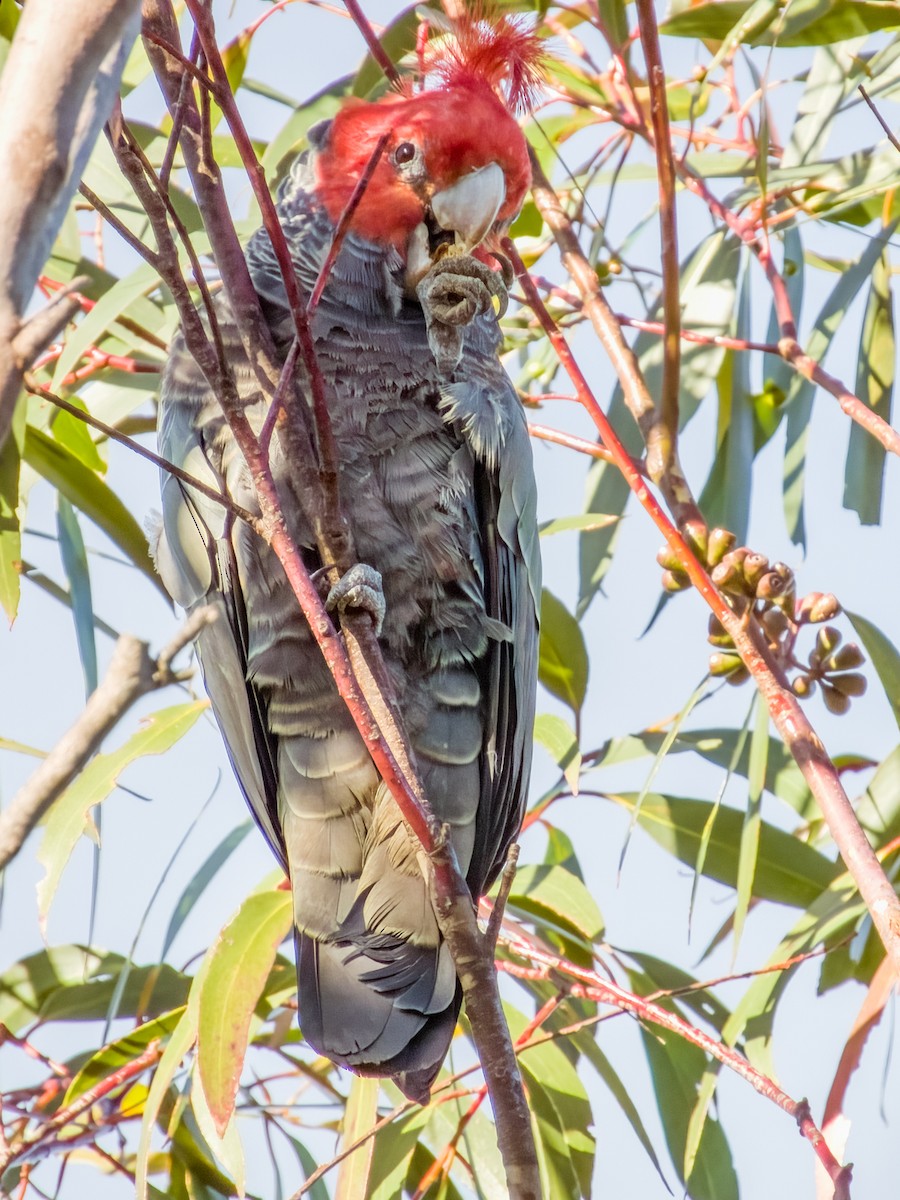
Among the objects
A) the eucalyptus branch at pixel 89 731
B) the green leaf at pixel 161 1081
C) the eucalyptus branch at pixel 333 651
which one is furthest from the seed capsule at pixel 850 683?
the eucalyptus branch at pixel 89 731

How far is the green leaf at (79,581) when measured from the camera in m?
1.74

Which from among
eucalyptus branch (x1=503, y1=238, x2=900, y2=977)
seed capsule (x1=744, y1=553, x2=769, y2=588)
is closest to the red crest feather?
eucalyptus branch (x1=503, y1=238, x2=900, y2=977)

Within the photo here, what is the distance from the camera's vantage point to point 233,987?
1.74m

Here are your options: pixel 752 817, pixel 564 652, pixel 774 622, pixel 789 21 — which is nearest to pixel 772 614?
pixel 774 622

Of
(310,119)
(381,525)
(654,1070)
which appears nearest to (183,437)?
(381,525)

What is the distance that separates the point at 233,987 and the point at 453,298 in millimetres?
967

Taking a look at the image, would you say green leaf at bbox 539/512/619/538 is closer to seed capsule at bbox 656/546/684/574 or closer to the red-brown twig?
seed capsule at bbox 656/546/684/574

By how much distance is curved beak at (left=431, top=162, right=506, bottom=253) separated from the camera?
1858mm

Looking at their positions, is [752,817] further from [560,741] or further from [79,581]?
[79,581]

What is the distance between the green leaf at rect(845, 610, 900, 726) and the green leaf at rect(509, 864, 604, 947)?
527 millimetres

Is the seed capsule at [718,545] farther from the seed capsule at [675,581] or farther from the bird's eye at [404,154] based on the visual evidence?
the bird's eye at [404,154]

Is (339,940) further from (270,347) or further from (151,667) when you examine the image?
(151,667)

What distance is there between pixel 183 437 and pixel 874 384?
1116 mm

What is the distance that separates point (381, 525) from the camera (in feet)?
5.43
